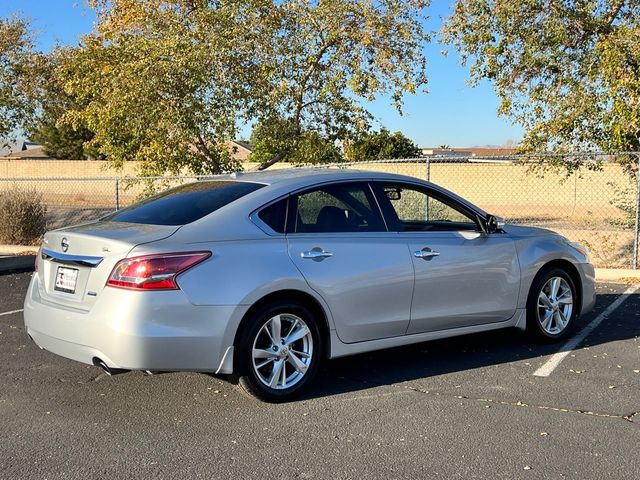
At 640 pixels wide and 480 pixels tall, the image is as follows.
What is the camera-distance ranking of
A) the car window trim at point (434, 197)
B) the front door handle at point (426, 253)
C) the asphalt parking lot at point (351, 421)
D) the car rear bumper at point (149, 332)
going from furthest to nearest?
the car window trim at point (434, 197), the front door handle at point (426, 253), the car rear bumper at point (149, 332), the asphalt parking lot at point (351, 421)

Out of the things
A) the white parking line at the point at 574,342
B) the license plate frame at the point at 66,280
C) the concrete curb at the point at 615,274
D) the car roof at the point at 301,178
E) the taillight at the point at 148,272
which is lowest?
the white parking line at the point at 574,342

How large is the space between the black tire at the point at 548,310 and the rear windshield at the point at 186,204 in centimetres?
274

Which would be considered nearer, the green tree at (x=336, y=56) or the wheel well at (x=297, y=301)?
the wheel well at (x=297, y=301)

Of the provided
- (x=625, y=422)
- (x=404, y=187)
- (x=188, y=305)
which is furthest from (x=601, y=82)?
(x=188, y=305)

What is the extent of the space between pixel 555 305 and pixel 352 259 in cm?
240

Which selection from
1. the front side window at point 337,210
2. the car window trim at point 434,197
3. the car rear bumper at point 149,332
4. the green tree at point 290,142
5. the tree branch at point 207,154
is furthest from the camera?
the green tree at point 290,142

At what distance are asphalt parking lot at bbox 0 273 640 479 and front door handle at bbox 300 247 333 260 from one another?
38.9 inches

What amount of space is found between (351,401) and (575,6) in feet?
31.3

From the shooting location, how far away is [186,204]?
17.1 ft

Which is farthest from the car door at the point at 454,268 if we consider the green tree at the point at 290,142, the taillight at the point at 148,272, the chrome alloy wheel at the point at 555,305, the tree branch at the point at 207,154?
the tree branch at the point at 207,154

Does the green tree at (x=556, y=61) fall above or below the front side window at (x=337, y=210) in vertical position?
above

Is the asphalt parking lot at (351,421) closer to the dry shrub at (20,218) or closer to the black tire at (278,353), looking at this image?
the black tire at (278,353)

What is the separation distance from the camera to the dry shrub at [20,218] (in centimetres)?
1393

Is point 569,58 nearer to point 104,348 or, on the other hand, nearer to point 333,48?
point 333,48
